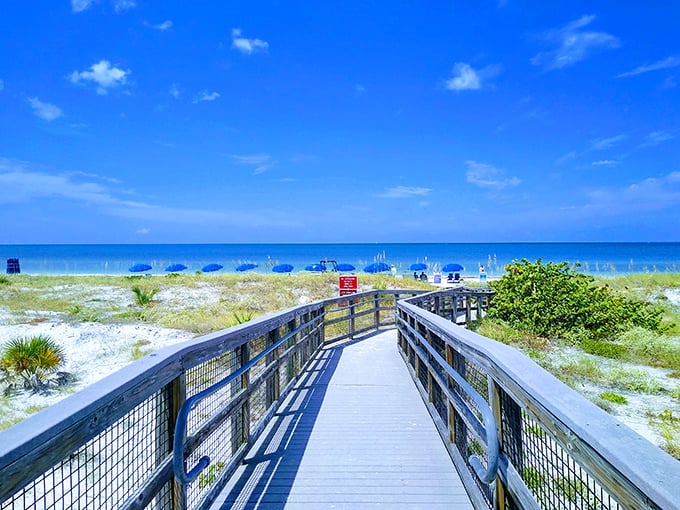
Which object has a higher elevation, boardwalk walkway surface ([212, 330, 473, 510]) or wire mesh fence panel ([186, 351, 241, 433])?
wire mesh fence panel ([186, 351, 241, 433])

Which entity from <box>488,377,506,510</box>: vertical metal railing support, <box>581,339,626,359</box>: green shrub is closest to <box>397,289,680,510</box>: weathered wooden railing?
<box>488,377,506,510</box>: vertical metal railing support

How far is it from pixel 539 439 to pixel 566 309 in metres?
10.8

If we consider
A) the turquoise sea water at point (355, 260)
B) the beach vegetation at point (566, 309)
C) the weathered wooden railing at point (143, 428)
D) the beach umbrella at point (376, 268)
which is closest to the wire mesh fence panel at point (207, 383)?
the weathered wooden railing at point (143, 428)

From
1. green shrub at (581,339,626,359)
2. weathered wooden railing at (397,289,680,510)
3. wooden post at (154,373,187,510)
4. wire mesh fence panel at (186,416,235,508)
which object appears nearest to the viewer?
weathered wooden railing at (397,289,680,510)

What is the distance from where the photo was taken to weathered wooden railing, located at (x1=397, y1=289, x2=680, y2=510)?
3.90ft

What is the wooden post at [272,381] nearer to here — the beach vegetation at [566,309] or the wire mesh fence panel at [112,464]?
the wire mesh fence panel at [112,464]

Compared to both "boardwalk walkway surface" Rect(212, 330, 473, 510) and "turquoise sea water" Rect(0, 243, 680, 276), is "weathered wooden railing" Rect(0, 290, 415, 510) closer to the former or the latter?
"boardwalk walkway surface" Rect(212, 330, 473, 510)

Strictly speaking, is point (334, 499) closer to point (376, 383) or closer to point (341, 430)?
point (341, 430)

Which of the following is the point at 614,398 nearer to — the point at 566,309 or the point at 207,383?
the point at 566,309

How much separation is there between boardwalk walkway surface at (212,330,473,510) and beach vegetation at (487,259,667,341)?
7434 millimetres

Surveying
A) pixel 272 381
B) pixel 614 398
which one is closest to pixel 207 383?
pixel 272 381

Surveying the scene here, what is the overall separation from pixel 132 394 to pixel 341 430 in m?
2.95

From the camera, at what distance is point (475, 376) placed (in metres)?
4.09

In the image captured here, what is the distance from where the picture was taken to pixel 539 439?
8.25 ft
